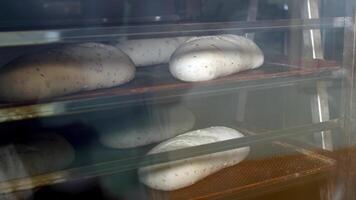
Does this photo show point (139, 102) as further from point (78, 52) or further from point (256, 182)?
point (256, 182)

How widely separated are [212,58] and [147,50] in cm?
18

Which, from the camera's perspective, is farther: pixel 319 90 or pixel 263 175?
pixel 319 90

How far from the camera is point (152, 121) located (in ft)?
3.37

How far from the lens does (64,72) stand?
2.52 feet

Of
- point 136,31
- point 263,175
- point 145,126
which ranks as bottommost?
point 263,175

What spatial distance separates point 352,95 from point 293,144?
0.70 ft

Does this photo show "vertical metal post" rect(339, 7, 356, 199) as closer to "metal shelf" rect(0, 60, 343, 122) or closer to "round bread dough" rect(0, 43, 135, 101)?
"metal shelf" rect(0, 60, 343, 122)

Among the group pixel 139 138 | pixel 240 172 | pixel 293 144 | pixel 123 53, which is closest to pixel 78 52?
pixel 123 53

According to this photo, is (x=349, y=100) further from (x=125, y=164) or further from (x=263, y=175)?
(x=125, y=164)

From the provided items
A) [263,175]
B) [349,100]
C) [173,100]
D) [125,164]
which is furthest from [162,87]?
[349,100]

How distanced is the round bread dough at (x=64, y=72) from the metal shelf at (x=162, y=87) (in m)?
0.03

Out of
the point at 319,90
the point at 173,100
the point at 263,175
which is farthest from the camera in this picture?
the point at 319,90

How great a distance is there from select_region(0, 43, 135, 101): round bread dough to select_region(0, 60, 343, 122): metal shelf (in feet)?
0.09

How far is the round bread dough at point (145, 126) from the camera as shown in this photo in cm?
94
